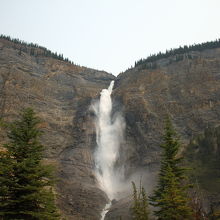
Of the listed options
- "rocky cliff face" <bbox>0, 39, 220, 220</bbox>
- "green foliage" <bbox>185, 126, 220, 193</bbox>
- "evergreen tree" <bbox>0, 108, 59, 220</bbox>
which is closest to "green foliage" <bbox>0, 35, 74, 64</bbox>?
"rocky cliff face" <bbox>0, 39, 220, 220</bbox>

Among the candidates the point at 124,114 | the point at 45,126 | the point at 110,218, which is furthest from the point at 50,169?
the point at 124,114

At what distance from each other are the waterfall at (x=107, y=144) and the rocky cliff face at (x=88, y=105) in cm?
191

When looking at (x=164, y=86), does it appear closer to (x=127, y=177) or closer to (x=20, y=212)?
(x=127, y=177)

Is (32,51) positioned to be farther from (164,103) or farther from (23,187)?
(23,187)

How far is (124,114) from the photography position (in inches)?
3312

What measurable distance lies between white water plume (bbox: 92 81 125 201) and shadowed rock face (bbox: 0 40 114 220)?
2.10m

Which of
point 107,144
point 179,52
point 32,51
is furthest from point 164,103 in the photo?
point 32,51

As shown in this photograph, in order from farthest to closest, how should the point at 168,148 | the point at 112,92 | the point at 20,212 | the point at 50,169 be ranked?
the point at 112,92 → the point at 168,148 → the point at 50,169 → the point at 20,212

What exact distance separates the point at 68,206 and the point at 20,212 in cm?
3698

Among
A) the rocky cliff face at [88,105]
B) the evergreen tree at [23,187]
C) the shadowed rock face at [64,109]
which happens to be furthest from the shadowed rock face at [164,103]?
the evergreen tree at [23,187]

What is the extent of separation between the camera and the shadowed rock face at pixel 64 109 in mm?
54097

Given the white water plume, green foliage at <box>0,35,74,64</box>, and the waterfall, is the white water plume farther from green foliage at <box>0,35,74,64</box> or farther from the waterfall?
green foliage at <box>0,35,74,64</box>

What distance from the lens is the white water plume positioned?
214ft

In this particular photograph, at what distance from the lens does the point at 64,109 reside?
291ft
